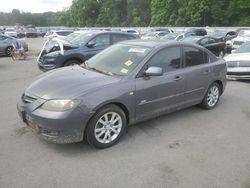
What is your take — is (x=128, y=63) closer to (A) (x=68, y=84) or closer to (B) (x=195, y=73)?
(A) (x=68, y=84)

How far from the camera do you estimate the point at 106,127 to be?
445 centimetres

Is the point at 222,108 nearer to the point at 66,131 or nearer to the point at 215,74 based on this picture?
the point at 215,74

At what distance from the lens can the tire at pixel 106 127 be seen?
4.25 m

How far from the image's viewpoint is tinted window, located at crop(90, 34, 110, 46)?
35.5ft

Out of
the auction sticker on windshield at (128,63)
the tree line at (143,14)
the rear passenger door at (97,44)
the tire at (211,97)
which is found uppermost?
the tree line at (143,14)

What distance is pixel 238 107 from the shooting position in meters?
6.75

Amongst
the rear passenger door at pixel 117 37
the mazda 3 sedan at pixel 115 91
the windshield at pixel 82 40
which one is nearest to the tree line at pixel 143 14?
the rear passenger door at pixel 117 37

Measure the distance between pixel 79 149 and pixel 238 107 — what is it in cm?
408

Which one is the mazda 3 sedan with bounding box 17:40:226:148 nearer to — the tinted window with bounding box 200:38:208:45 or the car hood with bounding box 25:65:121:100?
the car hood with bounding box 25:65:121:100

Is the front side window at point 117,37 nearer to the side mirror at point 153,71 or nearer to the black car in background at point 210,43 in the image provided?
the black car in background at point 210,43

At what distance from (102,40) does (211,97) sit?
5682 mm

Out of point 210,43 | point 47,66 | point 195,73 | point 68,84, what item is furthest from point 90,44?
point 210,43

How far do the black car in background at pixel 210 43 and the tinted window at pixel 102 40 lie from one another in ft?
19.8

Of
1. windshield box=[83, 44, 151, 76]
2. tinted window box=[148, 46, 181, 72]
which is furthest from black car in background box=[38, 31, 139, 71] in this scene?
tinted window box=[148, 46, 181, 72]
